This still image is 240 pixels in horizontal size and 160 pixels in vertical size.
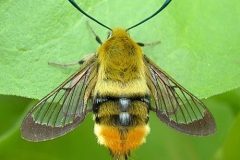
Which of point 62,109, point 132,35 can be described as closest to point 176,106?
point 132,35

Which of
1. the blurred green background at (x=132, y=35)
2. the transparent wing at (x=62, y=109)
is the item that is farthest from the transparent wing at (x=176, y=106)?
the transparent wing at (x=62, y=109)

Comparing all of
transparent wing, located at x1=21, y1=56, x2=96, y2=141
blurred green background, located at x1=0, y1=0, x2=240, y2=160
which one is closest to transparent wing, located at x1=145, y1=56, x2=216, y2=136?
blurred green background, located at x1=0, y1=0, x2=240, y2=160

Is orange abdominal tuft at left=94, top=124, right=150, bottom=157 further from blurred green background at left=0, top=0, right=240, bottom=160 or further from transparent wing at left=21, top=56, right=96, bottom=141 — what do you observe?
blurred green background at left=0, top=0, right=240, bottom=160

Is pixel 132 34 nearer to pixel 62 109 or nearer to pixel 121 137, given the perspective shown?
pixel 62 109

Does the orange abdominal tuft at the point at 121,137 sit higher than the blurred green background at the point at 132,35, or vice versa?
the blurred green background at the point at 132,35

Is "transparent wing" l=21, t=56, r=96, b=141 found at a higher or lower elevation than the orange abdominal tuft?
higher

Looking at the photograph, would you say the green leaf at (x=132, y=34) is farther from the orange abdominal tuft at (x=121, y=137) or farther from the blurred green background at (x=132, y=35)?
the orange abdominal tuft at (x=121, y=137)
